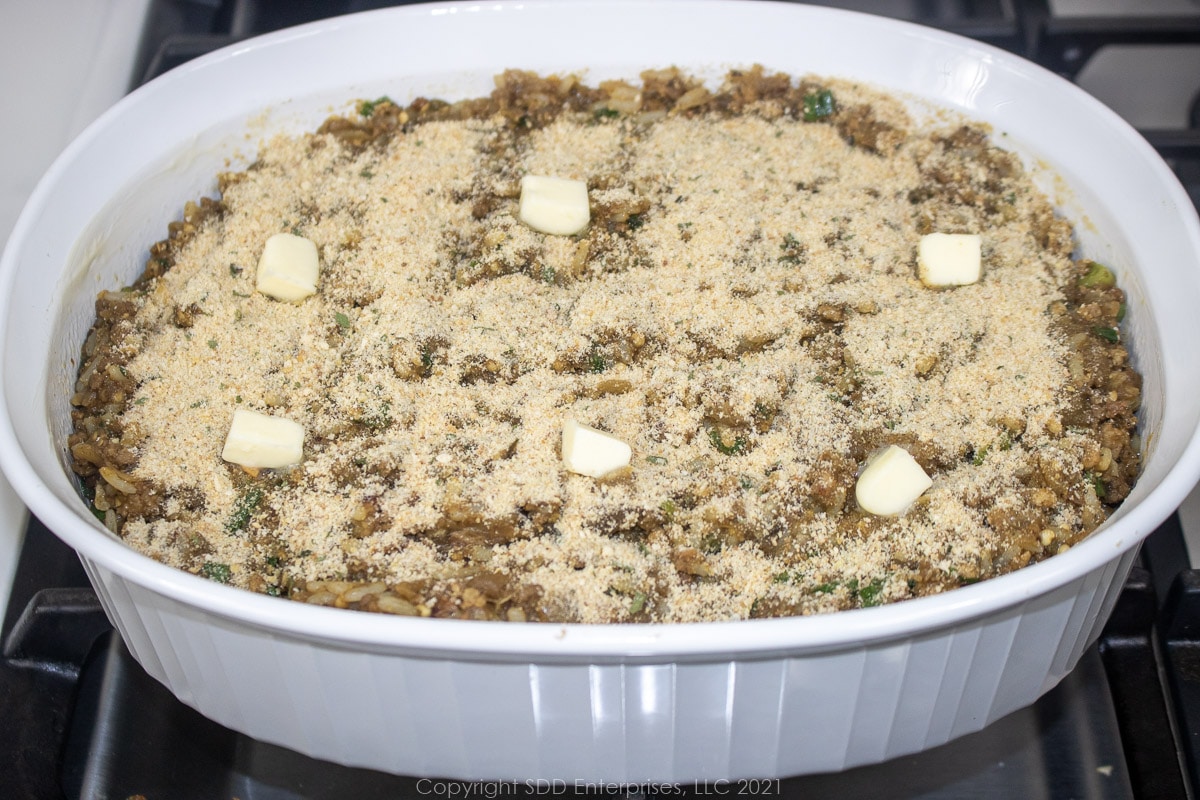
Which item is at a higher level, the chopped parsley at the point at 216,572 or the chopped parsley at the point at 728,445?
the chopped parsley at the point at 728,445

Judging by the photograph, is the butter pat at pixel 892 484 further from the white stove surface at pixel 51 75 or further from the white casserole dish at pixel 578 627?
the white stove surface at pixel 51 75

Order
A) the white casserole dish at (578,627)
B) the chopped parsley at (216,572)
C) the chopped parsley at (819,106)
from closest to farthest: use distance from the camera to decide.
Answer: the white casserole dish at (578,627)
the chopped parsley at (216,572)
the chopped parsley at (819,106)

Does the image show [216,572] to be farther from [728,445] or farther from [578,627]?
[728,445]

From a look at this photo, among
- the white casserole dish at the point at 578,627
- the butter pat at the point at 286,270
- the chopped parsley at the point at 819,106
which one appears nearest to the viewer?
the white casserole dish at the point at 578,627

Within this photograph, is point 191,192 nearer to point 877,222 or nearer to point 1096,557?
point 877,222

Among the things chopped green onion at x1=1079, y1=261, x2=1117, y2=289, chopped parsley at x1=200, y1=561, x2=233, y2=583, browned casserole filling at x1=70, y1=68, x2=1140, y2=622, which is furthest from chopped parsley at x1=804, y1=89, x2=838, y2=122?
chopped parsley at x1=200, y1=561, x2=233, y2=583

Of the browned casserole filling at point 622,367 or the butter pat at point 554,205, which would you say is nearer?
the browned casserole filling at point 622,367

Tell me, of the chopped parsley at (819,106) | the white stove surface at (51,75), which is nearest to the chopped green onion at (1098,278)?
the chopped parsley at (819,106)
